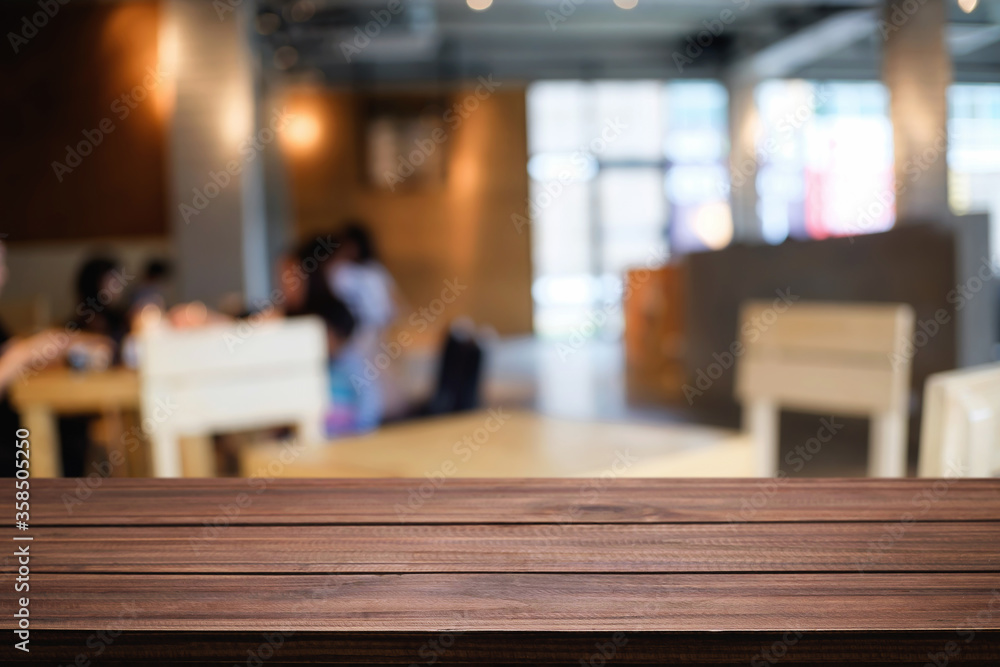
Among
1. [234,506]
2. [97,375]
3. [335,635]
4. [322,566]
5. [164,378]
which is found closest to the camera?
[335,635]

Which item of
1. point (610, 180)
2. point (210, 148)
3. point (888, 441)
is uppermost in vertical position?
point (610, 180)

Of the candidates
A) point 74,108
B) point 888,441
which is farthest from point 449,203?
point 888,441

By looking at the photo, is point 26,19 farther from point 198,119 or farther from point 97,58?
point 198,119

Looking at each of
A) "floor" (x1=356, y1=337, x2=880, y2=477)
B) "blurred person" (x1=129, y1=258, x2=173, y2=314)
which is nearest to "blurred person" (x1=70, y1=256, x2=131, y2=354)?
"blurred person" (x1=129, y1=258, x2=173, y2=314)

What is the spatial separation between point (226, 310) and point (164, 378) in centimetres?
385

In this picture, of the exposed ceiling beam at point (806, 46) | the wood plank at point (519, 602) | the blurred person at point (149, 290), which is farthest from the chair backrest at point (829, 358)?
the exposed ceiling beam at point (806, 46)

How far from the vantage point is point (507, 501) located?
808 mm

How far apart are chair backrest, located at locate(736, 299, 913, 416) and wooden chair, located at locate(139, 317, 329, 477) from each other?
102 cm

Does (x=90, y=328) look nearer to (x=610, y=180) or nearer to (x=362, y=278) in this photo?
(x=362, y=278)

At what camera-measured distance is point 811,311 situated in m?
1.90

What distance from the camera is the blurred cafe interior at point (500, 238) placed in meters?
1.83

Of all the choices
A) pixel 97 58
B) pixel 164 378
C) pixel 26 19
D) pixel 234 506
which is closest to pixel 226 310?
pixel 97 58

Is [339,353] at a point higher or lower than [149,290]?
lower

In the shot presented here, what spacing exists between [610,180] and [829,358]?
9689mm
